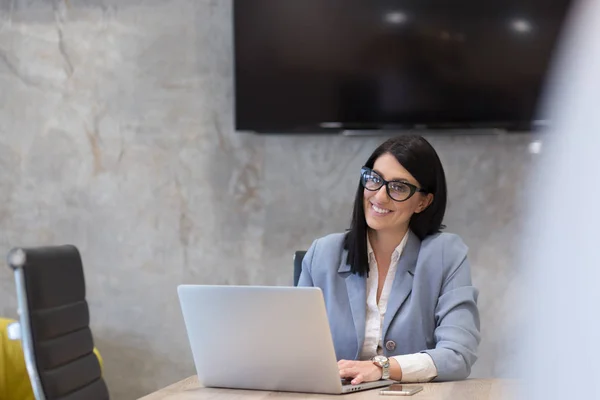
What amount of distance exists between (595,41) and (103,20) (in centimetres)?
398

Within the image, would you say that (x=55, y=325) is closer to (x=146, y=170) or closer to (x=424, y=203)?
(x=424, y=203)

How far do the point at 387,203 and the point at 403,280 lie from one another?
230mm

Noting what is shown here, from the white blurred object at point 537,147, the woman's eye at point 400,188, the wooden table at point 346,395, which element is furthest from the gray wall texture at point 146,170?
the white blurred object at point 537,147

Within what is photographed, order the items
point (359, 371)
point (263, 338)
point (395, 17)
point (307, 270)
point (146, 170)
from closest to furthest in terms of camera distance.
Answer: point (263, 338) < point (359, 371) < point (307, 270) < point (395, 17) < point (146, 170)

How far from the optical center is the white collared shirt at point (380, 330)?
6.66 feet

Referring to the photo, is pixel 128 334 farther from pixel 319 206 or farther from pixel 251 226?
pixel 319 206

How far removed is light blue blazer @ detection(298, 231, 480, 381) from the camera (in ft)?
7.35

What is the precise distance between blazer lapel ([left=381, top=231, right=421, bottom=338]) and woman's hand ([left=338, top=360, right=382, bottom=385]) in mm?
286

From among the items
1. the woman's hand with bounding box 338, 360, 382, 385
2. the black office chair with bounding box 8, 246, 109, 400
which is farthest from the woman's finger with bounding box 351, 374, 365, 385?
the black office chair with bounding box 8, 246, 109, 400

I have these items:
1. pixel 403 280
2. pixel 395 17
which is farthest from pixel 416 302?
pixel 395 17

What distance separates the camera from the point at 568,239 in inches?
9.3

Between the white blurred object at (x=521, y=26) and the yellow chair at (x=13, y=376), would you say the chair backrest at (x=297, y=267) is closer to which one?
the yellow chair at (x=13, y=376)

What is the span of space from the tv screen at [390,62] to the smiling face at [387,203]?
1.10 m

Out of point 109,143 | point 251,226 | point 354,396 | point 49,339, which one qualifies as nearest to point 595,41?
point 354,396
